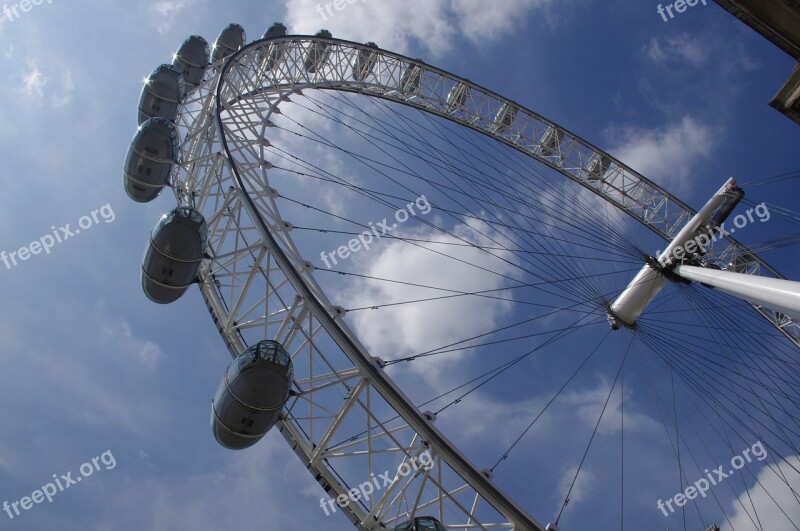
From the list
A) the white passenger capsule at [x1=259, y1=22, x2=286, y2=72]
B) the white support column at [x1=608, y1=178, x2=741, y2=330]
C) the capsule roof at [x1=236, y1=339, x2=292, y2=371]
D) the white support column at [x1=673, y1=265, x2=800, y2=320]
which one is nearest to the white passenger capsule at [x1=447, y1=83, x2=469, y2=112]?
the white passenger capsule at [x1=259, y1=22, x2=286, y2=72]

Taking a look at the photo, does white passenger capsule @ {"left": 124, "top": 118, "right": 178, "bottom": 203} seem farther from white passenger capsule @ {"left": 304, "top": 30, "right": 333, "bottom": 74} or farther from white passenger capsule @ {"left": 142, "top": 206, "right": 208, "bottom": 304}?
white passenger capsule @ {"left": 304, "top": 30, "right": 333, "bottom": 74}

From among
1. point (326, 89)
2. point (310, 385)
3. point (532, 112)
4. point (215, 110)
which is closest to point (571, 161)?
point (532, 112)

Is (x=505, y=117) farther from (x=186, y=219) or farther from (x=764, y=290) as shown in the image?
(x=764, y=290)

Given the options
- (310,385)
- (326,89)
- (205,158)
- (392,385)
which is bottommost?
(392,385)

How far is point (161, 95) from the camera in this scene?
18125 millimetres

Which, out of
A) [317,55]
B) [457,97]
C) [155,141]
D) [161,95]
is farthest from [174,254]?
[457,97]

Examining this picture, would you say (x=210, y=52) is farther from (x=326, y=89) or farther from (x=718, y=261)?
(x=718, y=261)

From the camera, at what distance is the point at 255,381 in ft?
35.9

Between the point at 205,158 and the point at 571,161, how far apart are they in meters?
19.2

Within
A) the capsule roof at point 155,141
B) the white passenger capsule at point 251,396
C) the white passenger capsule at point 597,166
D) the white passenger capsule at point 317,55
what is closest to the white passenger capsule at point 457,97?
the white passenger capsule at point 317,55

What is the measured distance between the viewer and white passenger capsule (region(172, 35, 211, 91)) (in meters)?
20.9

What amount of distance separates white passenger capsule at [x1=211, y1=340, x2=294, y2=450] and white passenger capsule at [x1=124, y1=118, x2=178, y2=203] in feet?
21.4

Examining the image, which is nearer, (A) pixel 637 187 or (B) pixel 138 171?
(B) pixel 138 171

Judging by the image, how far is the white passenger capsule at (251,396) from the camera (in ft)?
35.9
